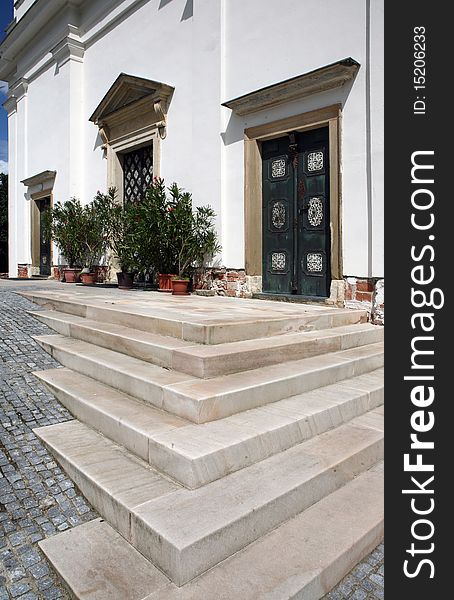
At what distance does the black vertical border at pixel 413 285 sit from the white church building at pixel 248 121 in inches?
40.8

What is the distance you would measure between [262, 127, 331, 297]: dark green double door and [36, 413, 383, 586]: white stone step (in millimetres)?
3572

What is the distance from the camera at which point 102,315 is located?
472cm

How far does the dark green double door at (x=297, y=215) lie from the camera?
239 inches

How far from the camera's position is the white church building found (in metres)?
5.46

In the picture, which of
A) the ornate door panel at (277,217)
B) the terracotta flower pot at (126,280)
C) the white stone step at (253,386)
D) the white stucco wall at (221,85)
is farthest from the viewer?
the terracotta flower pot at (126,280)

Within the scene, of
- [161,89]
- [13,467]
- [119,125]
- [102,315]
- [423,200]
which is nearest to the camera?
[13,467]

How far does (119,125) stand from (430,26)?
24.1 ft

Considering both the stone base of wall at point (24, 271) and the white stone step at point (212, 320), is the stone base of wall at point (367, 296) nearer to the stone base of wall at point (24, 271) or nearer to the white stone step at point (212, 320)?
the white stone step at point (212, 320)

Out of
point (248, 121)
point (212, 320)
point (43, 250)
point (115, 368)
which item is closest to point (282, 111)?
point (248, 121)

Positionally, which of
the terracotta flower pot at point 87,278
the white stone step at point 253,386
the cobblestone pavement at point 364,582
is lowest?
the cobblestone pavement at point 364,582

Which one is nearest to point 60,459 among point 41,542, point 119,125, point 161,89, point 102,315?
point 41,542

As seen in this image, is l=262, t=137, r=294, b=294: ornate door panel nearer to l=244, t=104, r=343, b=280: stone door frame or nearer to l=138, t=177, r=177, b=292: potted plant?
l=244, t=104, r=343, b=280: stone door frame

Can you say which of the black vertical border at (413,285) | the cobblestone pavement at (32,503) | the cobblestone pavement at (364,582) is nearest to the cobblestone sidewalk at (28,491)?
the cobblestone pavement at (32,503)

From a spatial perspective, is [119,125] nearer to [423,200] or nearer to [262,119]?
[262,119]
